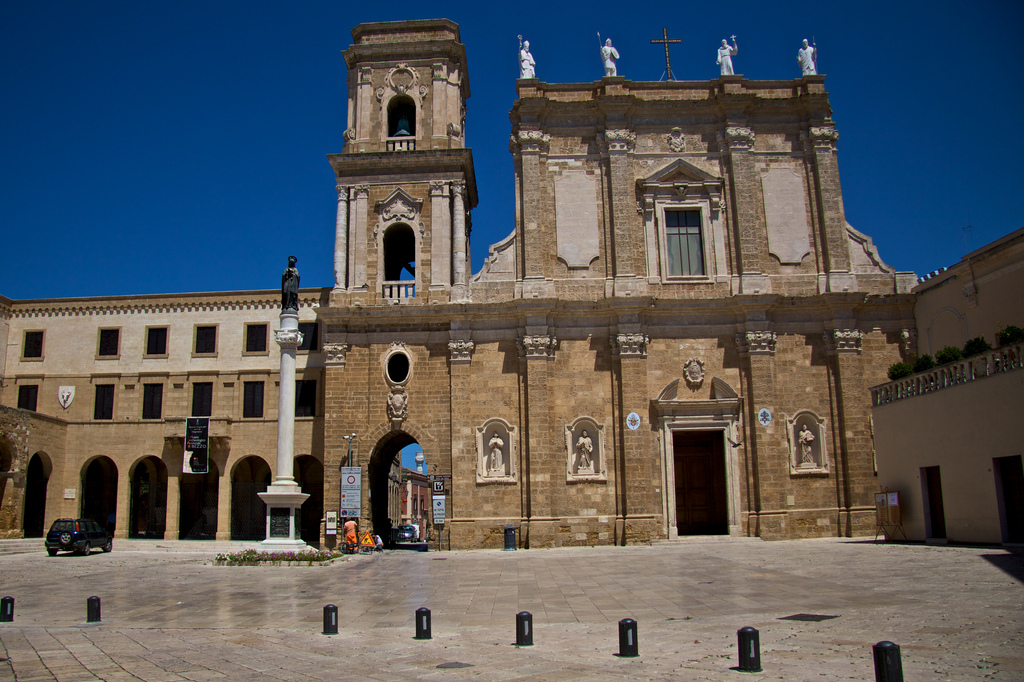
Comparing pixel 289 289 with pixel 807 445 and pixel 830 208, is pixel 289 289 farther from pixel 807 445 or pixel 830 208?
pixel 830 208

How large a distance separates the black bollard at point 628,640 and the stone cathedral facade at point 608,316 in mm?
18997

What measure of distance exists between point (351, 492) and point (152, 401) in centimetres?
1337

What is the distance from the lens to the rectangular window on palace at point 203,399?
3606cm

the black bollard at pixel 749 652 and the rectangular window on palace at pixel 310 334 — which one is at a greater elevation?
the rectangular window on palace at pixel 310 334

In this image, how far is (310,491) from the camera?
39094 mm

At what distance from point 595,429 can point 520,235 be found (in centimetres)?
810

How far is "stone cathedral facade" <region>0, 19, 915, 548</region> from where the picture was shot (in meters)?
29.1

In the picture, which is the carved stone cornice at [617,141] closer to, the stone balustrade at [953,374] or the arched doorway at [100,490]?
the stone balustrade at [953,374]

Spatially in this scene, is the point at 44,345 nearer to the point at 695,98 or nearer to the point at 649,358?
the point at 649,358

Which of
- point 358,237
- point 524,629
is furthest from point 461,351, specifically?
point 524,629

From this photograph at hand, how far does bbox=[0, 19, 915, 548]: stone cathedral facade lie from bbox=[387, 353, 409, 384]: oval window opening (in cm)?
12

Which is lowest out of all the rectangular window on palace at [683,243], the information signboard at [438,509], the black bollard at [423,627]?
the black bollard at [423,627]

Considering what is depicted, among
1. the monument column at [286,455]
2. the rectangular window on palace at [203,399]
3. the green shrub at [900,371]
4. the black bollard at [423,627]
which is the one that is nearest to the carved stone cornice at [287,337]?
the monument column at [286,455]

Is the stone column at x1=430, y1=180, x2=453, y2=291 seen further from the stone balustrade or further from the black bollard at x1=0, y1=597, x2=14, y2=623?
the black bollard at x1=0, y1=597, x2=14, y2=623
